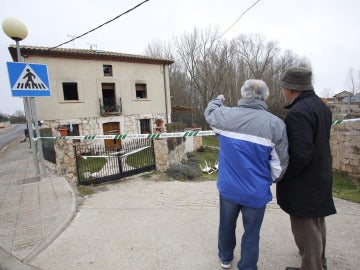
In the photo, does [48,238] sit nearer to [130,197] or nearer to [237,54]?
[130,197]

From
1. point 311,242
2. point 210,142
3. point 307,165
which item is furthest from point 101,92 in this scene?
point 311,242

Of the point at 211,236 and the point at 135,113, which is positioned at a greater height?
the point at 135,113

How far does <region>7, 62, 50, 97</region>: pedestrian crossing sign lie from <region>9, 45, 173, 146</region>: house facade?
7.95m

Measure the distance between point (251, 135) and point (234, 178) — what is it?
1.41ft

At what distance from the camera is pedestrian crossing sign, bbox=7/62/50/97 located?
193 inches

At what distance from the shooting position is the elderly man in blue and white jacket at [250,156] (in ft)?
6.08

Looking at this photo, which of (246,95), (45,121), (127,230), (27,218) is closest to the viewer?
(246,95)

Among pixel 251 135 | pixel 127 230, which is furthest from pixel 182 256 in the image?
pixel 251 135

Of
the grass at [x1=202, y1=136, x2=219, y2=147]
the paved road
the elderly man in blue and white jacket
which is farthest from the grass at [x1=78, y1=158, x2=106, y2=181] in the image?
the grass at [x1=202, y1=136, x2=219, y2=147]

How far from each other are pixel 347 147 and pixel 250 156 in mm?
7811

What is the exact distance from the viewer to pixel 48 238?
2.90 metres

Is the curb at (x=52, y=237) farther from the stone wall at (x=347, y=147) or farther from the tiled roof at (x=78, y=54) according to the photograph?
the tiled roof at (x=78, y=54)

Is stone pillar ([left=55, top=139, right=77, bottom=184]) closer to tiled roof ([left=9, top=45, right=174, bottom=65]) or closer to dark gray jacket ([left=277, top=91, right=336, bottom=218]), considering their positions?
dark gray jacket ([left=277, top=91, right=336, bottom=218])

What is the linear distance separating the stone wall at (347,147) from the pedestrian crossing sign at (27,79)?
9.22 metres
